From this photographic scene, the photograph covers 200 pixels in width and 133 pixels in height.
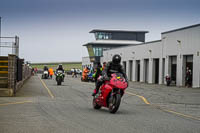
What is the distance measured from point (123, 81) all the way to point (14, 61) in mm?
8342

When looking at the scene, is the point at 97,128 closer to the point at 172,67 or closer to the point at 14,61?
the point at 14,61

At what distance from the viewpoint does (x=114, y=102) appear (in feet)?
37.3

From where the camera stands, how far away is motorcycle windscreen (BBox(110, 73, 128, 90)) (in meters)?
11.3

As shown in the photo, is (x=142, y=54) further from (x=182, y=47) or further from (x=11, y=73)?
(x=11, y=73)

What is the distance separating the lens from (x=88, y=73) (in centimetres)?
4391

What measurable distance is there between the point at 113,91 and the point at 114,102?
0.36 metres

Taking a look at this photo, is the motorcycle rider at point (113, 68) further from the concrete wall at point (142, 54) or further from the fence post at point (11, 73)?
the concrete wall at point (142, 54)

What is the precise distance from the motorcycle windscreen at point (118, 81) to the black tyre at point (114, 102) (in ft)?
0.93

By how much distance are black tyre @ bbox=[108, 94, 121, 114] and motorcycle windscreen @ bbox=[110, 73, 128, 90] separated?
0.28 metres

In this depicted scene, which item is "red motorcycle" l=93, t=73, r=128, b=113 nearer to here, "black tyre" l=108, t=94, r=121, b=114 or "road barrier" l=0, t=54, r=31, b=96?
"black tyre" l=108, t=94, r=121, b=114

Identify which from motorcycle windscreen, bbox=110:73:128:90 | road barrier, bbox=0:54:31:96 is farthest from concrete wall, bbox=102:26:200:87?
motorcycle windscreen, bbox=110:73:128:90

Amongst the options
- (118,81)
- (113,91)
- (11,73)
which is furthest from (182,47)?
(118,81)

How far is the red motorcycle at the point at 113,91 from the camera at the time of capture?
11234 mm

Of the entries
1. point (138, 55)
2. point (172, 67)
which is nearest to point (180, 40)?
point (172, 67)
